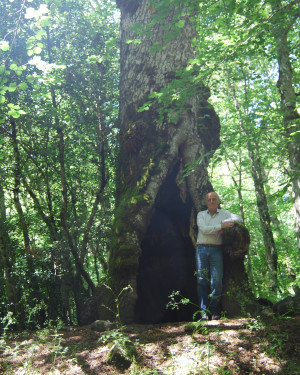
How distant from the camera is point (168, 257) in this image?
6.30m

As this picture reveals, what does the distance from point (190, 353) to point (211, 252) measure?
6.92 ft

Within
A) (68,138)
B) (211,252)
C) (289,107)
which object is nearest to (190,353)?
(211,252)

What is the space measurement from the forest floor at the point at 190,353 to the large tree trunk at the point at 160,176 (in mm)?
1999

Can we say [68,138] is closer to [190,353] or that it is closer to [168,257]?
[168,257]

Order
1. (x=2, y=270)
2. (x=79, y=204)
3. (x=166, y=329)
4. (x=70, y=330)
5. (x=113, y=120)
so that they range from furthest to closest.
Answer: (x=79, y=204)
(x=113, y=120)
(x=2, y=270)
(x=70, y=330)
(x=166, y=329)

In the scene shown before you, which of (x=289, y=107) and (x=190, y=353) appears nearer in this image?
(x=190, y=353)

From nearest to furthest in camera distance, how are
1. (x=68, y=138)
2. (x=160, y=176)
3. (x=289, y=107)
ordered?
(x=160, y=176), (x=289, y=107), (x=68, y=138)

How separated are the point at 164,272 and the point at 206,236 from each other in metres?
1.85

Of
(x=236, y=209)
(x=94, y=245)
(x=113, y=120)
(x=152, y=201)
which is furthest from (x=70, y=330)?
(x=236, y=209)

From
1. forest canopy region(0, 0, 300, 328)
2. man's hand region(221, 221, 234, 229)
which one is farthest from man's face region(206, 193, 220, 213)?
forest canopy region(0, 0, 300, 328)

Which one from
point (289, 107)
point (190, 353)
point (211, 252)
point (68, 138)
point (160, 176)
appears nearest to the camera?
point (190, 353)

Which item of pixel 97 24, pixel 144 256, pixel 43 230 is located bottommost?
pixel 144 256

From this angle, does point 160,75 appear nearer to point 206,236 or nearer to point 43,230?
point 206,236

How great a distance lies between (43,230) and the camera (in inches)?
332
